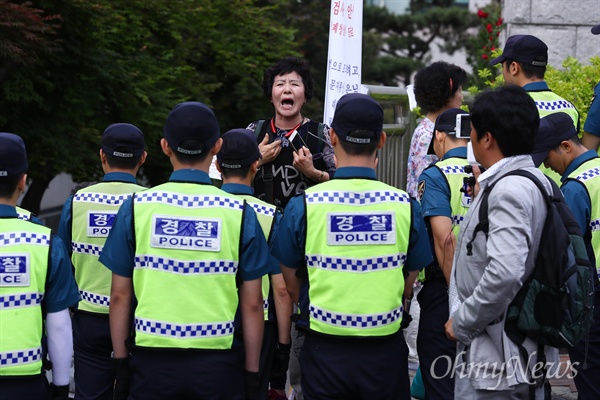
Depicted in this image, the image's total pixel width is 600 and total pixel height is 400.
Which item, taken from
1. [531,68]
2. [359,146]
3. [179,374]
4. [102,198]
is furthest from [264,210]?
[531,68]

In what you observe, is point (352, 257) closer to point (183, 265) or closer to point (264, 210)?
point (183, 265)

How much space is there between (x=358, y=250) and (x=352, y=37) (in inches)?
156

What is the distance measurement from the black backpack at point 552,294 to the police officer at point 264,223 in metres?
1.75

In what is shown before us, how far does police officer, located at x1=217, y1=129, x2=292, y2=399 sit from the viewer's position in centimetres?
538

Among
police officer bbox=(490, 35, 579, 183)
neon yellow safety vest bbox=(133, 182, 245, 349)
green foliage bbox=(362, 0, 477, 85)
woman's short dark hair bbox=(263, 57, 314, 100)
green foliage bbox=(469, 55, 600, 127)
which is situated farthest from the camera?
green foliage bbox=(362, 0, 477, 85)

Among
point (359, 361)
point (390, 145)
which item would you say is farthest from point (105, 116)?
point (359, 361)

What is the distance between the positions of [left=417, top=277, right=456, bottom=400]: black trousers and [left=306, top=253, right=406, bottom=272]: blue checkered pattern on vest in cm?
124

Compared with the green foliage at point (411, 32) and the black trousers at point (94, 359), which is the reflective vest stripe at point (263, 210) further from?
the green foliage at point (411, 32)

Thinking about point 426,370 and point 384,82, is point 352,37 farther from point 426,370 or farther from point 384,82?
point 384,82

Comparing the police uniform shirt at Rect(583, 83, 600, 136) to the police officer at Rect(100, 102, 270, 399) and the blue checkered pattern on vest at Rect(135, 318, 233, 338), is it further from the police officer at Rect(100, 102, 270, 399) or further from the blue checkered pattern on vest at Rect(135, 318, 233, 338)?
the blue checkered pattern on vest at Rect(135, 318, 233, 338)

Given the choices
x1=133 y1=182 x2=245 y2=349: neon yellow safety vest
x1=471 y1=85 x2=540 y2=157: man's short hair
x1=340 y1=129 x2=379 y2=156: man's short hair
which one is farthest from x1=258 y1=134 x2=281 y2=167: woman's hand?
x1=471 y1=85 x2=540 y2=157: man's short hair

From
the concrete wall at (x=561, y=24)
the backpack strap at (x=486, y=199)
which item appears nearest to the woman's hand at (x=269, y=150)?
the backpack strap at (x=486, y=199)

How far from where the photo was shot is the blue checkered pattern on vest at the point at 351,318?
4199mm

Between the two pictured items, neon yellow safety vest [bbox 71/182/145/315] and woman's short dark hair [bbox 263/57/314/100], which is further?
woman's short dark hair [bbox 263/57/314/100]
